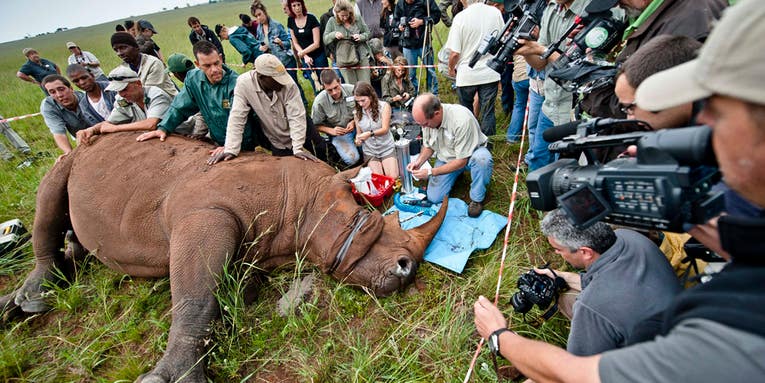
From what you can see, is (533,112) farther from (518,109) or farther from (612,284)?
(612,284)

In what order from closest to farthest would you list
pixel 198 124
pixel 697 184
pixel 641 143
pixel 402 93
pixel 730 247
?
pixel 730 247 → pixel 697 184 → pixel 641 143 → pixel 198 124 → pixel 402 93

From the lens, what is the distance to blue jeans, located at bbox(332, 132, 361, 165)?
5695 millimetres

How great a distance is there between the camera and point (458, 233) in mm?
3975

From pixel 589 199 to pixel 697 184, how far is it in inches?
12.3

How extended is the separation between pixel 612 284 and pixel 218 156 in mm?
3818

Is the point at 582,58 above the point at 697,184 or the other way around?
above

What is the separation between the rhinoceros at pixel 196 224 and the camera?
9.41 feet

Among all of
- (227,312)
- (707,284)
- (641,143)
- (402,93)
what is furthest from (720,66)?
(402,93)

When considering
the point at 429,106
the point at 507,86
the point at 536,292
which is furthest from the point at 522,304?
the point at 507,86

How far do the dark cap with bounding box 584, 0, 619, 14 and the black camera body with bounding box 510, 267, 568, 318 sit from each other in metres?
2.10

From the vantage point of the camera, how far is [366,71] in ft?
23.4

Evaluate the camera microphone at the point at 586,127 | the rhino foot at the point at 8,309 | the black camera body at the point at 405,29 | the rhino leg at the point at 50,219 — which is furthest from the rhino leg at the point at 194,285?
the black camera body at the point at 405,29

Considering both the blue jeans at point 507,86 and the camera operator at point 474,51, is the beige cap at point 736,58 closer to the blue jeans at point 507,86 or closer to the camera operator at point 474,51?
the camera operator at point 474,51

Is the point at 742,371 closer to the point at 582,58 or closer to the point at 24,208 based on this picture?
the point at 582,58
